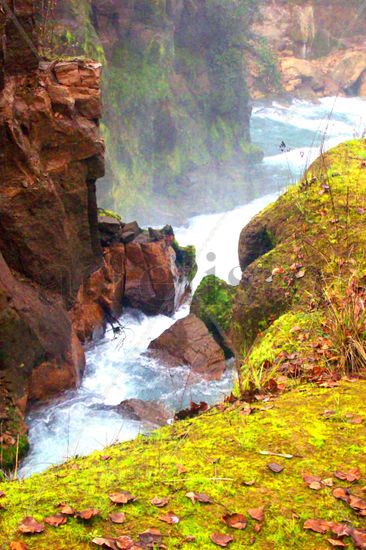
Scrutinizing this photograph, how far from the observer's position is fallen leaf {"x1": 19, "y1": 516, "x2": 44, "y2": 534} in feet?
6.89

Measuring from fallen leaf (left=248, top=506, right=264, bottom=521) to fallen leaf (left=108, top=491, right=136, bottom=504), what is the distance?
481mm

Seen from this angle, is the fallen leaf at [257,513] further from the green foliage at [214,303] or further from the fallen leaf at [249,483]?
the green foliage at [214,303]

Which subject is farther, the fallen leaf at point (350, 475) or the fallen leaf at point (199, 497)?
the fallen leaf at point (350, 475)

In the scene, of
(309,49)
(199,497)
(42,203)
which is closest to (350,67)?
(309,49)

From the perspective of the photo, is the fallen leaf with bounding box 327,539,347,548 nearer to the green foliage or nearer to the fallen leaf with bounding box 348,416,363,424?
the fallen leaf with bounding box 348,416,363,424

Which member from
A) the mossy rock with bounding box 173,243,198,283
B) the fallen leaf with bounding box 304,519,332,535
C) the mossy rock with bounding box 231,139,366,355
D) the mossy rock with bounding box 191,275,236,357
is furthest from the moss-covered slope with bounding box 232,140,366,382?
the mossy rock with bounding box 173,243,198,283

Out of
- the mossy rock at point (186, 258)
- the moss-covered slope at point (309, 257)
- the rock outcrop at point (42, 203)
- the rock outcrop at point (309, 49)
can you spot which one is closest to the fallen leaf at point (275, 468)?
the moss-covered slope at point (309, 257)

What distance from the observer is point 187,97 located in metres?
27.8

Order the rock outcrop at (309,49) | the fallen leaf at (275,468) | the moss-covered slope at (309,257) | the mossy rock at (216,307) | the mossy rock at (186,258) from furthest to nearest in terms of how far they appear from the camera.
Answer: the rock outcrop at (309,49), the mossy rock at (186,258), the mossy rock at (216,307), the moss-covered slope at (309,257), the fallen leaf at (275,468)

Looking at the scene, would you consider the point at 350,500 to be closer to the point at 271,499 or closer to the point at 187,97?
the point at 271,499

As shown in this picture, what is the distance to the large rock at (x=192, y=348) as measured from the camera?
425 inches

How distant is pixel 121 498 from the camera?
92.7 inches

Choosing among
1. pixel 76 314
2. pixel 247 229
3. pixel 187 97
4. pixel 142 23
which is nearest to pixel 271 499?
pixel 247 229

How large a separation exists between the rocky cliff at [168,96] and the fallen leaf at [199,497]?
586 inches
